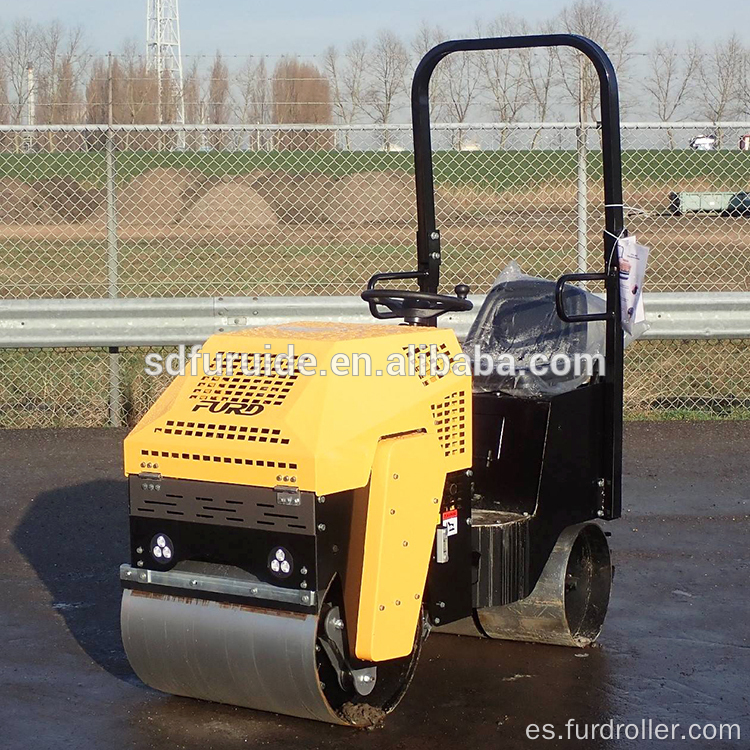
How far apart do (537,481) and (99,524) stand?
2836mm

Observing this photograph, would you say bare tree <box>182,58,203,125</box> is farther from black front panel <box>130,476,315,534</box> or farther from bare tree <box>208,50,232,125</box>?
black front panel <box>130,476,315,534</box>

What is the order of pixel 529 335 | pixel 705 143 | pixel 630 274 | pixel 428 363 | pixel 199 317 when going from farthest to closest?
pixel 705 143
pixel 199 317
pixel 529 335
pixel 630 274
pixel 428 363

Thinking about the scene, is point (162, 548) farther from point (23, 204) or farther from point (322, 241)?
point (23, 204)

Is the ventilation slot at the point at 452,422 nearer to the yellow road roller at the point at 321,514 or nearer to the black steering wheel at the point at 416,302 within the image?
the yellow road roller at the point at 321,514

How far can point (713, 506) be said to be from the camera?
6.53 metres

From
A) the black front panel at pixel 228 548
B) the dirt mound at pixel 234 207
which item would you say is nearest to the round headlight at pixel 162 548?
the black front panel at pixel 228 548

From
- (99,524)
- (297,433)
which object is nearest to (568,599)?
(297,433)

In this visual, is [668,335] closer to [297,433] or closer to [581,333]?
[581,333]

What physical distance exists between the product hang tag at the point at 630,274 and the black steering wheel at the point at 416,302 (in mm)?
577

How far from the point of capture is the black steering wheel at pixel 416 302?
13.5ft

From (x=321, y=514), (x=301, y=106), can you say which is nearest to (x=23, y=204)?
(x=301, y=106)

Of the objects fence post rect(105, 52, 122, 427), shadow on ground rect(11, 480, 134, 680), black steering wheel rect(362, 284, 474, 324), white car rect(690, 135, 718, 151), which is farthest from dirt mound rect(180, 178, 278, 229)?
black steering wheel rect(362, 284, 474, 324)

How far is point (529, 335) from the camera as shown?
465 centimetres

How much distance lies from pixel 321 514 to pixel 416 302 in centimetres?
108
